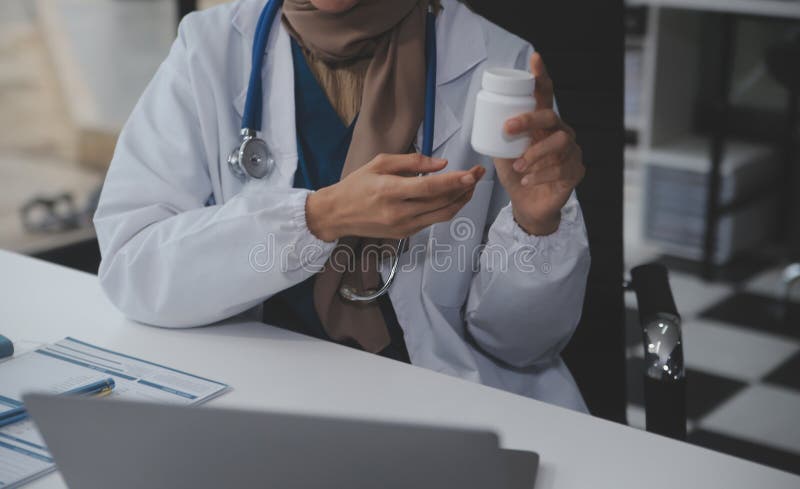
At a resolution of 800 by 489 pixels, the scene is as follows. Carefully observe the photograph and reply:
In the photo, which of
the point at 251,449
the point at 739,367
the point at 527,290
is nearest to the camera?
the point at 251,449

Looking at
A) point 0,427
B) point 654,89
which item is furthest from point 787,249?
point 0,427

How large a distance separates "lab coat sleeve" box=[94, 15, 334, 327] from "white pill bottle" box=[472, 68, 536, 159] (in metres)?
0.26

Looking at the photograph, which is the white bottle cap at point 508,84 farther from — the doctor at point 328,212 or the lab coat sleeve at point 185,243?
the lab coat sleeve at point 185,243

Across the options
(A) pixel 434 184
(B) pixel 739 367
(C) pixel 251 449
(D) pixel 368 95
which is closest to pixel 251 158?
(D) pixel 368 95

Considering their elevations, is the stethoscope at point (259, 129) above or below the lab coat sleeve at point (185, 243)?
above

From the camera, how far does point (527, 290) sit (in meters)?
1.26

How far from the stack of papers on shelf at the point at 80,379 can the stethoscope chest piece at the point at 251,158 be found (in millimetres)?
291

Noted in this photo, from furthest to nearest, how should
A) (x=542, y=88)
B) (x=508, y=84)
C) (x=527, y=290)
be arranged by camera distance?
(x=527, y=290) < (x=542, y=88) < (x=508, y=84)

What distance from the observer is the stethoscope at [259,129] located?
49.9 inches

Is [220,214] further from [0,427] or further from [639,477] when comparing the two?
[639,477]

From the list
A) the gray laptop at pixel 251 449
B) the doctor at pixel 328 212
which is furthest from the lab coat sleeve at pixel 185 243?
the gray laptop at pixel 251 449

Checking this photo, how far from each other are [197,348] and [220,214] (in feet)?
0.53

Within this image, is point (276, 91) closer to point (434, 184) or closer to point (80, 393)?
point (434, 184)

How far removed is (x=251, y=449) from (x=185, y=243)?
51 cm
